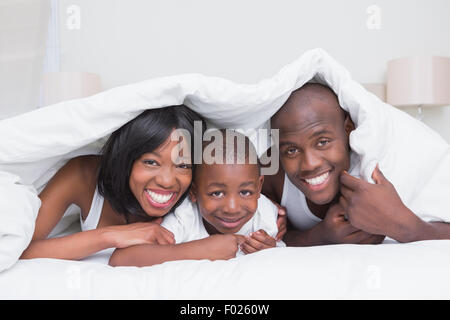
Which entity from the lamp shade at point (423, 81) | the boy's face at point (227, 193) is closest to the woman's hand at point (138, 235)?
the boy's face at point (227, 193)

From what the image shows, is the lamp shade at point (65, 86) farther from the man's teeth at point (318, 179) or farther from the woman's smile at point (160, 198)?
the man's teeth at point (318, 179)

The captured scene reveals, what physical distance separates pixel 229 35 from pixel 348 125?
5.96ft

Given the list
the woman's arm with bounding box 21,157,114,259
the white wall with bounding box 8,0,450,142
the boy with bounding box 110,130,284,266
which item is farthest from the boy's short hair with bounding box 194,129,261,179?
the white wall with bounding box 8,0,450,142

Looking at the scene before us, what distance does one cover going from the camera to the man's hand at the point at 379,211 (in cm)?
70

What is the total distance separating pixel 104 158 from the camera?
81 cm

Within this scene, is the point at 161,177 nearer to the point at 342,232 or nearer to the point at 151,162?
the point at 151,162

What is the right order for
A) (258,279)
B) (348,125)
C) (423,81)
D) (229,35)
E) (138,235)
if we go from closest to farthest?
(258,279) → (138,235) → (348,125) → (423,81) → (229,35)

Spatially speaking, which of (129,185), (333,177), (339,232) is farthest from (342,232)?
(129,185)

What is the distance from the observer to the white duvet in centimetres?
49

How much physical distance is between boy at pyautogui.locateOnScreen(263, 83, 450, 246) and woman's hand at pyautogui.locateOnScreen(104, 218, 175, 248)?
28cm

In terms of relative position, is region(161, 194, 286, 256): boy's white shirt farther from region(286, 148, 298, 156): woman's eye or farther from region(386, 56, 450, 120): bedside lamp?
region(386, 56, 450, 120): bedside lamp

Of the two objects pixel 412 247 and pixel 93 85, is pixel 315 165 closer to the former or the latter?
pixel 412 247

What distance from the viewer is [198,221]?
859 mm

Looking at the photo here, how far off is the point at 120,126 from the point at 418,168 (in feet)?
2.05
